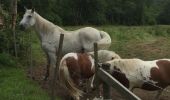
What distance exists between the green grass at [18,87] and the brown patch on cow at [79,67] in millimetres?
826

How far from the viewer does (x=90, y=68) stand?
32.7 feet

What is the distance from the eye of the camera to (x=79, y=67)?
9836 millimetres

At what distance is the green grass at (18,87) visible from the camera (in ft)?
31.7

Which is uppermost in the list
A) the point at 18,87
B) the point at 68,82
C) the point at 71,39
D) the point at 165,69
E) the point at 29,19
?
the point at 29,19

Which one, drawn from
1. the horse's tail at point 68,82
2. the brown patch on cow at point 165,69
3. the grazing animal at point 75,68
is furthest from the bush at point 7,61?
the brown patch on cow at point 165,69

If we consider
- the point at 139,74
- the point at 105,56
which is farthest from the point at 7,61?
the point at 139,74

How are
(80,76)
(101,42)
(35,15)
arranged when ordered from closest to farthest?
(80,76)
(101,42)
(35,15)

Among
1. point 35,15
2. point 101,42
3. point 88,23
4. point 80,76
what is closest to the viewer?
point 80,76

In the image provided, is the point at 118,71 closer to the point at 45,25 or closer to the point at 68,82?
the point at 68,82

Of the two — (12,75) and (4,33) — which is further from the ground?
(4,33)

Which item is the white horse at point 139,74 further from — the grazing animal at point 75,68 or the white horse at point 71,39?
the white horse at point 71,39

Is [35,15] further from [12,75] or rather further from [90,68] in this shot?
[90,68]

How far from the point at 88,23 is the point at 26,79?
5470cm

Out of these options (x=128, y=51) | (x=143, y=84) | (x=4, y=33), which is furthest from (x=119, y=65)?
(x=128, y=51)
